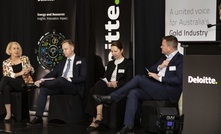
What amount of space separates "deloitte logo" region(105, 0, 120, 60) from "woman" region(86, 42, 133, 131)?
38 cm

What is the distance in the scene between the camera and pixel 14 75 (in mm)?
6867

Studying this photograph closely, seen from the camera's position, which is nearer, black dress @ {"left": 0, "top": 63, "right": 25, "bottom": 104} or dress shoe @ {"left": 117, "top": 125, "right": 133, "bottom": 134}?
dress shoe @ {"left": 117, "top": 125, "right": 133, "bottom": 134}

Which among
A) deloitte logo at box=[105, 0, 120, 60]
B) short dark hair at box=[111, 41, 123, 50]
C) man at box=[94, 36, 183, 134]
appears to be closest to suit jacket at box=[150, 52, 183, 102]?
man at box=[94, 36, 183, 134]

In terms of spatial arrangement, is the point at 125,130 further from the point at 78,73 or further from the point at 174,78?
the point at 78,73

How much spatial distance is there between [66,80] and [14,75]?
1.14 m

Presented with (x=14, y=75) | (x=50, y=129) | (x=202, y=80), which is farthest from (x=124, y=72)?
(x=202, y=80)

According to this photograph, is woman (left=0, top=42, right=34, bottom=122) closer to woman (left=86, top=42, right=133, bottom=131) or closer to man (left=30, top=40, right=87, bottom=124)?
man (left=30, top=40, right=87, bottom=124)

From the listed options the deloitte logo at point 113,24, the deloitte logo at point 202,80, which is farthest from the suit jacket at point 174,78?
the deloitte logo at point 202,80

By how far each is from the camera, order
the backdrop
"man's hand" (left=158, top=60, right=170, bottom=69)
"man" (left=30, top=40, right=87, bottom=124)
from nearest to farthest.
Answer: "man's hand" (left=158, top=60, right=170, bottom=69) < "man" (left=30, top=40, right=87, bottom=124) < the backdrop

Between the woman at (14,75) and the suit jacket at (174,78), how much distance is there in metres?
2.56

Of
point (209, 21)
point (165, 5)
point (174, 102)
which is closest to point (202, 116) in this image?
point (174, 102)

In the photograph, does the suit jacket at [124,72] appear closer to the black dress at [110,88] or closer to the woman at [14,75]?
the black dress at [110,88]

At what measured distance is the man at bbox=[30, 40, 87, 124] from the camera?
244 inches

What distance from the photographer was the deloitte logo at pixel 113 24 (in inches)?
253
